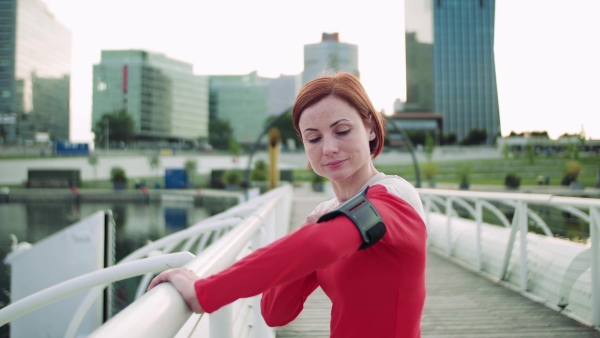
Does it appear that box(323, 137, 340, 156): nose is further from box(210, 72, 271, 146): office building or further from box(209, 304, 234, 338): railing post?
box(210, 72, 271, 146): office building

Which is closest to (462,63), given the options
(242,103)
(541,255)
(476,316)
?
(242,103)

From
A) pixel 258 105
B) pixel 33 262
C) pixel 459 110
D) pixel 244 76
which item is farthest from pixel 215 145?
pixel 33 262

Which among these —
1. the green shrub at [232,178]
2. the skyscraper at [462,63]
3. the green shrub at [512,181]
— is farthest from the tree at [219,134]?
the green shrub at [512,181]

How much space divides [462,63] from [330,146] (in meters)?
111

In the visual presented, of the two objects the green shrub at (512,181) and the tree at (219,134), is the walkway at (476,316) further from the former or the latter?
the tree at (219,134)

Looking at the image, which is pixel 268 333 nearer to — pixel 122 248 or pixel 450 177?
pixel 122 248

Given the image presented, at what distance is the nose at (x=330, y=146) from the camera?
1.19 m

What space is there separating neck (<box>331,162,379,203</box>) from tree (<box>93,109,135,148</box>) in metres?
95.0

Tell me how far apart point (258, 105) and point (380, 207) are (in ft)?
387

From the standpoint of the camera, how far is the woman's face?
1203 millimetres

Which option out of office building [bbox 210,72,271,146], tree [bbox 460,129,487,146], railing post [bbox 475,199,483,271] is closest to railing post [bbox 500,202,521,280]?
railing post [bbox 475,199,483,271]

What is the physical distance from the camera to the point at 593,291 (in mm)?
3322

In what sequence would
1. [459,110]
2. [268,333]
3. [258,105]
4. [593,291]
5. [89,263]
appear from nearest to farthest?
1. [268,333]
2. [593,291]
3. [89,263]
4. [459,110]
5. [258,105]

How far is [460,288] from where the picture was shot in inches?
199
